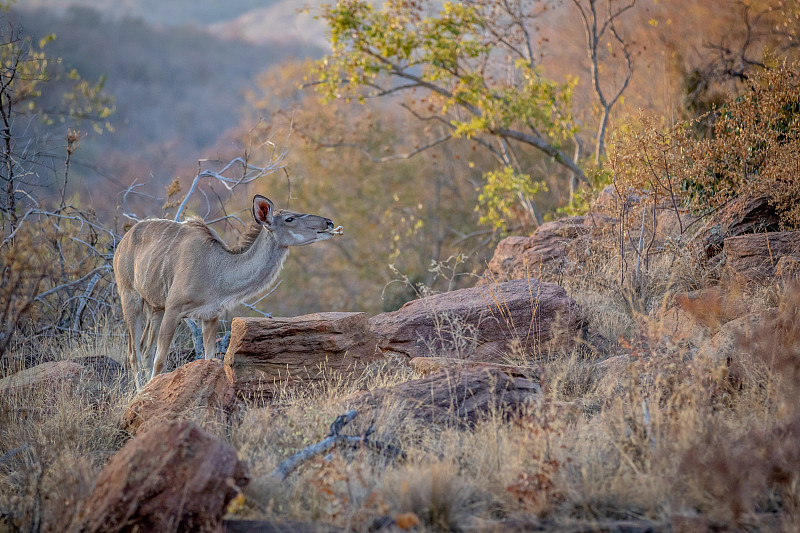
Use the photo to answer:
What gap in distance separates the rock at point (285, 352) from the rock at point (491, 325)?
2.41ft

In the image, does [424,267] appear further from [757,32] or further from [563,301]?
[563,301]

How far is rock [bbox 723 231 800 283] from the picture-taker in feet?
27.9

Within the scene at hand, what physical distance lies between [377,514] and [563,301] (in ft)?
14.7

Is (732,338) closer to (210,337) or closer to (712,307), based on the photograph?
(712,307)

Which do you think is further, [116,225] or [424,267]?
[424,267]

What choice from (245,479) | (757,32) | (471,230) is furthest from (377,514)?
(471,230)

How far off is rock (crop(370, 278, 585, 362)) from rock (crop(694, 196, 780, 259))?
236 centimetres

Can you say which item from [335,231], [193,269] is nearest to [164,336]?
[193,269]

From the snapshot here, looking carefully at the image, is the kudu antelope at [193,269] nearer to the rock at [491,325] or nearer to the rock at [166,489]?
the rock at [491,325]

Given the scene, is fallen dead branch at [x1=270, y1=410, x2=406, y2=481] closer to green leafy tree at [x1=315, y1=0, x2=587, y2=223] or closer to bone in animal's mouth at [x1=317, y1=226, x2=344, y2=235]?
bone in animal's mouth at [x1=317, y1=226, x2=344, y2=235]

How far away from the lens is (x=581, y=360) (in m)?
8.30

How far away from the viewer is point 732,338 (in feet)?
22.4

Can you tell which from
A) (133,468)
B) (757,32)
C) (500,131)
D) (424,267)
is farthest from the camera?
(424,267)

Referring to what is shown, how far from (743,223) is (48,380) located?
8870 millimetres
